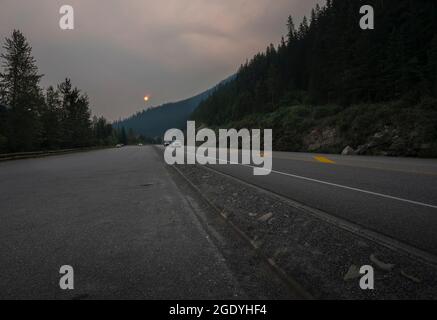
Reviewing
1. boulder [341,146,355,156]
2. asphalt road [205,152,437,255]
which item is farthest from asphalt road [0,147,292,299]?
boulder [341,146,355,156]

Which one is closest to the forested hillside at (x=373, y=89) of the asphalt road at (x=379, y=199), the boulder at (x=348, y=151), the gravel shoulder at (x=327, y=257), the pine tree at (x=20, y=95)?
the boulder at (x=348, y=151)

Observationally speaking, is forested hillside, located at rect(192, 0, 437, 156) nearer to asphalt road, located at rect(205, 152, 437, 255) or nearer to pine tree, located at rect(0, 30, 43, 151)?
asphalt road, located at rect(205, 152, 437, 255)

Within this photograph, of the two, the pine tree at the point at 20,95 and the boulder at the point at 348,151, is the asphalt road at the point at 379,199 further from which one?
the pine tree at the point at 20,95

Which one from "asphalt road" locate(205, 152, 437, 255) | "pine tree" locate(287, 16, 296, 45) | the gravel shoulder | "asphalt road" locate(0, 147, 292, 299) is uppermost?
"pine tree" locate(287, 16, 296, 45)

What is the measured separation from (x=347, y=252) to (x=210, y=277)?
1.79m

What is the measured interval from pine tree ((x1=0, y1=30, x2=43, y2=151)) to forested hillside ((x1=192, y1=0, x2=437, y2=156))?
31912 millimetres

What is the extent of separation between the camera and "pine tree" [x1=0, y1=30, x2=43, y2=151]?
32.5 m

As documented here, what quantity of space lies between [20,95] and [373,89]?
150 feet

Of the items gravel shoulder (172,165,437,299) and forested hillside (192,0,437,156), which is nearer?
gravel shoulder (172,165,437,299)
